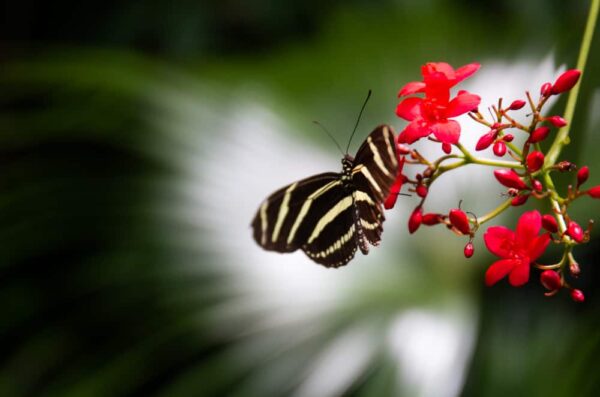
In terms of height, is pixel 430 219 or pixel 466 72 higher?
pixel 466 72

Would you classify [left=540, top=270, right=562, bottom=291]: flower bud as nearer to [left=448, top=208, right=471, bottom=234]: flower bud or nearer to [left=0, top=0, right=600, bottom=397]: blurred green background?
[left=448, top=208, right=471, bottom=234]: flower bud

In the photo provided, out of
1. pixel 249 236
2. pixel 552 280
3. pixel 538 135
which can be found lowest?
pixel 552 280

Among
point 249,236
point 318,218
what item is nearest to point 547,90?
point 318,218

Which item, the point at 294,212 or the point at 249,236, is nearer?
the point at 294,212

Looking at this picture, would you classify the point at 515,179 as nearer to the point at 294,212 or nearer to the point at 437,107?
the point at 437,107

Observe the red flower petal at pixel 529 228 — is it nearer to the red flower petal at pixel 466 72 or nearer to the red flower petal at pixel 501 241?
the red flower petal at pixel 501 241

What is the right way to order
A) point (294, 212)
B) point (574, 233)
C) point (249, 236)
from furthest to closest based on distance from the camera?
point (249, 236)
point (294, 212)
point (574, 233)

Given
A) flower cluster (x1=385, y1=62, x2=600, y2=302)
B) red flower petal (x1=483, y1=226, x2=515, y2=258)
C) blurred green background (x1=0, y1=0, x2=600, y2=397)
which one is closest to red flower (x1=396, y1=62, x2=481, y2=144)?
flower cluster (x1=385, y1=62, x2=600, y2=302)
